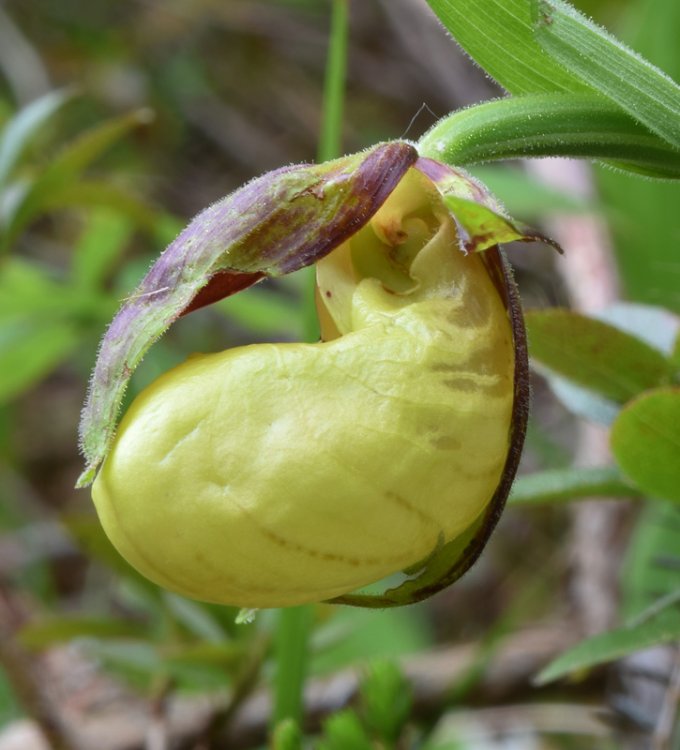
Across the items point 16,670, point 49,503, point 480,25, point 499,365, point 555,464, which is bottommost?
point 49,503

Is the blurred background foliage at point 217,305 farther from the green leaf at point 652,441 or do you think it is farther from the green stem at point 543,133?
the green stem at point 543,133

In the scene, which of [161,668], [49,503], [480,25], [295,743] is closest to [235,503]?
[295,743]

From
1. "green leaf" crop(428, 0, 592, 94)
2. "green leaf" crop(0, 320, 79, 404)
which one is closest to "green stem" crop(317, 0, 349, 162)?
"green leaf" crop(428, 0, 592, 94)

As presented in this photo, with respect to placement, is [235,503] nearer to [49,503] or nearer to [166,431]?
[166,431]

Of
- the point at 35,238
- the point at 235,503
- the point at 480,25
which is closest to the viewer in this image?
the point at 235,503

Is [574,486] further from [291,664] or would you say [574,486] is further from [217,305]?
[217,305]

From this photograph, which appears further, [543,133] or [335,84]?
[335,84]

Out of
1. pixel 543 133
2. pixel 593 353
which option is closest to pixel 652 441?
pixel 593 353

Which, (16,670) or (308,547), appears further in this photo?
(16,670)
